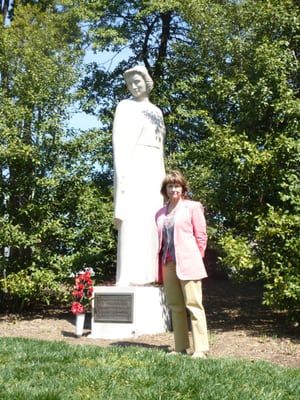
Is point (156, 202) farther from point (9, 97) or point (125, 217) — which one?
point (9, 97)

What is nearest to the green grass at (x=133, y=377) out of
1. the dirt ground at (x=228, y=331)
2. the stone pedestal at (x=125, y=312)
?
the dirt ground at (x=228, y=331)

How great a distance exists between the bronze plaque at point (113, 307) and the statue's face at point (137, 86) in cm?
320

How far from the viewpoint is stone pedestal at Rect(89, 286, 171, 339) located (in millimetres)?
7418

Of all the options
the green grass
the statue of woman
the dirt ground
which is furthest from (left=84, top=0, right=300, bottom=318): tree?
the green grass

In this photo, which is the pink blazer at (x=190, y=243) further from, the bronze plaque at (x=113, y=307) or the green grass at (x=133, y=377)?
the bronze plaque at (x=113, y=307)

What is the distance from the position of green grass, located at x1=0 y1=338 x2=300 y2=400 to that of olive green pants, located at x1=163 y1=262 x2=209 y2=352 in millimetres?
364

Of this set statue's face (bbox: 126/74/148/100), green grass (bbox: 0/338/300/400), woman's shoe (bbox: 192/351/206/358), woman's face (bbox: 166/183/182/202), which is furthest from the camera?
statue's face (bbox: 126/74/148/100)

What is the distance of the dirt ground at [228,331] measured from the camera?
20.5 ft

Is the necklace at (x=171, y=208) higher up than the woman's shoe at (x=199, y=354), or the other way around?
the necklace at (x=171, y=208)

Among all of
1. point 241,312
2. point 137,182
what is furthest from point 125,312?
point 241,312

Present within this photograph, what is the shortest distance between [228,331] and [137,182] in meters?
2.50

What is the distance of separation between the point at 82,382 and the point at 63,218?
6.18 meters

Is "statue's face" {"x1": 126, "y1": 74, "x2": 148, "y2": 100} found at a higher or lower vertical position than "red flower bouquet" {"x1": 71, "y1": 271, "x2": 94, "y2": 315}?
higher

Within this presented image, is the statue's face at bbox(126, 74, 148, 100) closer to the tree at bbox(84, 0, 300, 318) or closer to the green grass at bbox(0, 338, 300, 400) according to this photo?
the tree at bbox(84, 0, 300, 318)
